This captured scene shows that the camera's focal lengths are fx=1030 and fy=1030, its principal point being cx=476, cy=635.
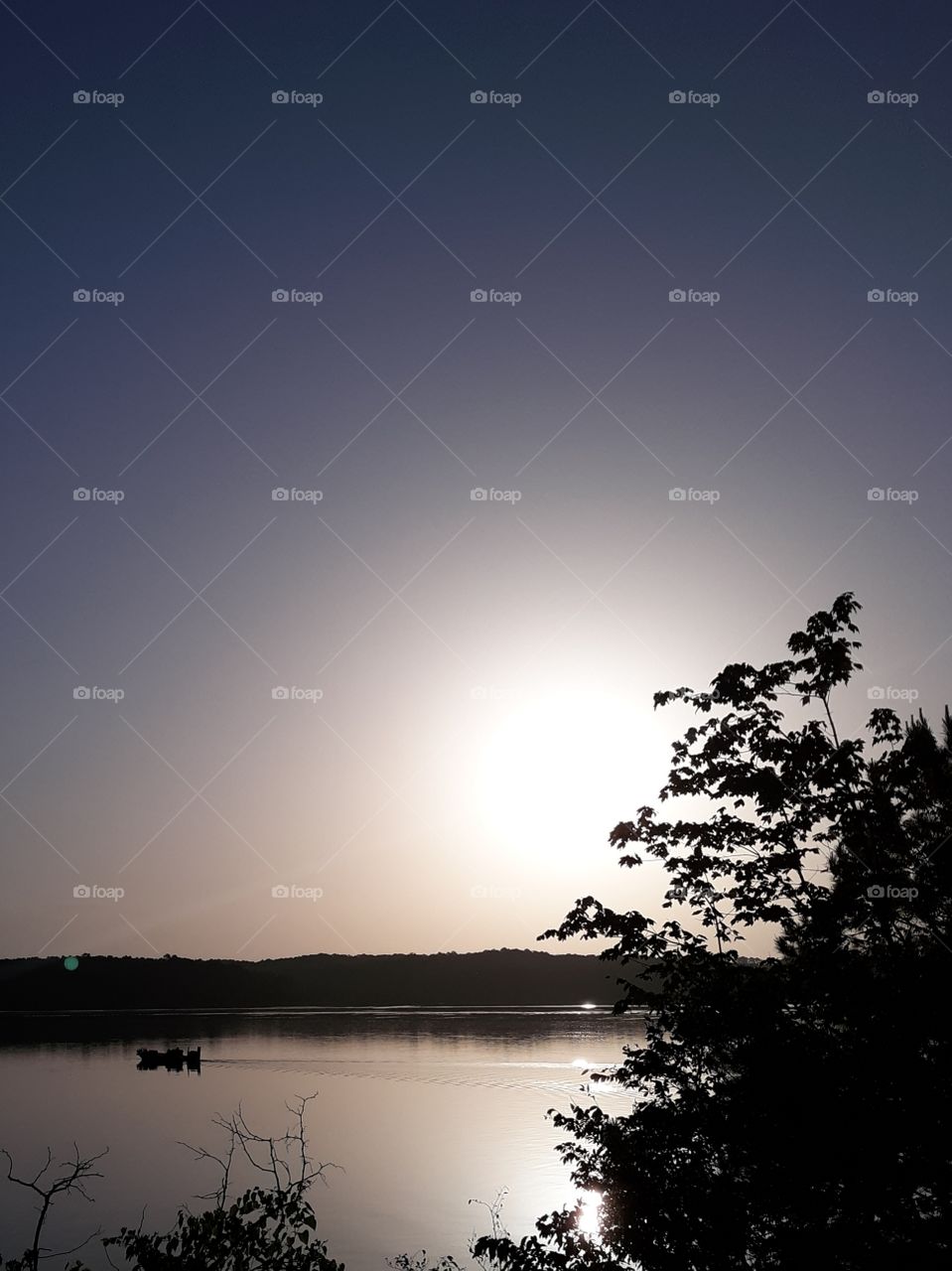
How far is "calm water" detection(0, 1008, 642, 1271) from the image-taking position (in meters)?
47.9

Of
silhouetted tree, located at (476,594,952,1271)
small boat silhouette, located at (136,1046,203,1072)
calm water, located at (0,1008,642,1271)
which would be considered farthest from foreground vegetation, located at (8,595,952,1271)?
small boat silhouette, located at (136,1046,203,1072)

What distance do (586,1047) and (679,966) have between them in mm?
152117

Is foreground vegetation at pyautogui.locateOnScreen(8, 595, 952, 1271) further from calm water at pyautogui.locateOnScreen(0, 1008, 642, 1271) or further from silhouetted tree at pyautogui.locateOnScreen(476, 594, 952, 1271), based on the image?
calm water at pyautogui.locateOnScreen(0, 1008, 642, 1271)

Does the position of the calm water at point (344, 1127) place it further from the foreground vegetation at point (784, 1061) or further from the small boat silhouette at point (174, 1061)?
the foreground vegetation at point (784, 1061)

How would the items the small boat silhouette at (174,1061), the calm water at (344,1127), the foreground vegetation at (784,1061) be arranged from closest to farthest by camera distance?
the foreground vegetation at (784,1061) → the calm water at (344,1127) → the small boat silhouette at (174,1061)

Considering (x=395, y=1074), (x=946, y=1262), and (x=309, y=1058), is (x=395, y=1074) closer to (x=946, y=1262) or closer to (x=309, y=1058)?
(x=309, y=1058)

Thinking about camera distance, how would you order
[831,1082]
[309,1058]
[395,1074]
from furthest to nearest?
[309,1058] < [395,1074] < [831,1082]

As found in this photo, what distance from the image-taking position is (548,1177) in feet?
193

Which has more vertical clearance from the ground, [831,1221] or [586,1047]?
[831,1221]

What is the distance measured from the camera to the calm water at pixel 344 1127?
1887 inches

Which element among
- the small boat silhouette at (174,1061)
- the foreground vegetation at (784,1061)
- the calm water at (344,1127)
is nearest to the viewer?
the foreground vegetation at (784,1061)

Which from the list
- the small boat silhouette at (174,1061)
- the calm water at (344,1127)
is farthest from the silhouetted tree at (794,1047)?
the small boat silhouette at (174,1061)

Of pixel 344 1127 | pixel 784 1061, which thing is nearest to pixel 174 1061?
pixel 344 1127

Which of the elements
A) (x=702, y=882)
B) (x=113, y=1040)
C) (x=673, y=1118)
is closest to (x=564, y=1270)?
(x=673, y=1118)
